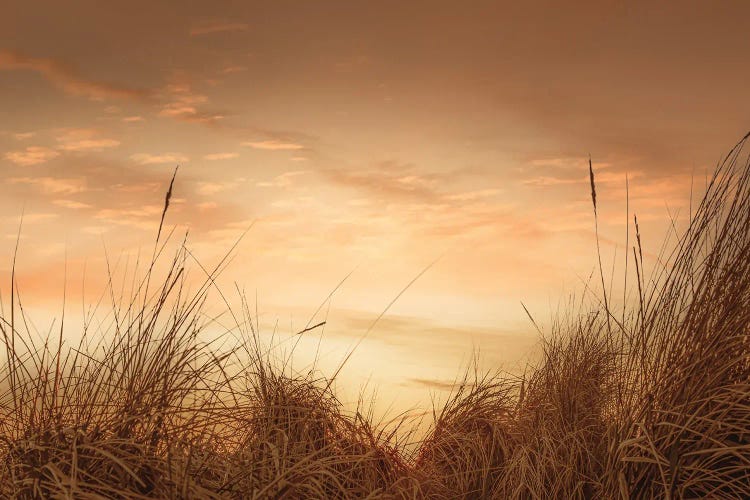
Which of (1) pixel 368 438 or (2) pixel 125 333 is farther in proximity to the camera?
(1) pixel 368 438

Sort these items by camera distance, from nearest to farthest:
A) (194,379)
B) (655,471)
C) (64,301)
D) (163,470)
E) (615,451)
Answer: (163,470) → (655,471) → (615,451) → (194,379) → (64,301)

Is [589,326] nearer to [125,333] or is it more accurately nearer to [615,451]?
[615,451]

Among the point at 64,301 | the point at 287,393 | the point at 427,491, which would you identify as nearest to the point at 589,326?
the point at 427,491

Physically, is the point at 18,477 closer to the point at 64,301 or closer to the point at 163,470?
the point at 163,470

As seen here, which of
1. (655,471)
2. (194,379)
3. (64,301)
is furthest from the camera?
(64,301)

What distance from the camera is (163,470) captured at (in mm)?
2338

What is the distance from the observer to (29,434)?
101 inches

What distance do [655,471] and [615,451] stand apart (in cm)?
20

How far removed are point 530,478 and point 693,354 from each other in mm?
Result: 993

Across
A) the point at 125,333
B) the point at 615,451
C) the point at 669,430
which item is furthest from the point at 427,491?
the point at 125,333

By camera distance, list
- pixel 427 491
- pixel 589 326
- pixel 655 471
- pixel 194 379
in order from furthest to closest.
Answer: pixel 589 326 < pixel 427 491 < pixel 194 379 < pixel 655 471

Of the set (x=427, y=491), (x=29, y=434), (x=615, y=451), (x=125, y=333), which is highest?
(x=125, y=333)

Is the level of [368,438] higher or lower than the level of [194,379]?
lower

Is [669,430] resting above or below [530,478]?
above
